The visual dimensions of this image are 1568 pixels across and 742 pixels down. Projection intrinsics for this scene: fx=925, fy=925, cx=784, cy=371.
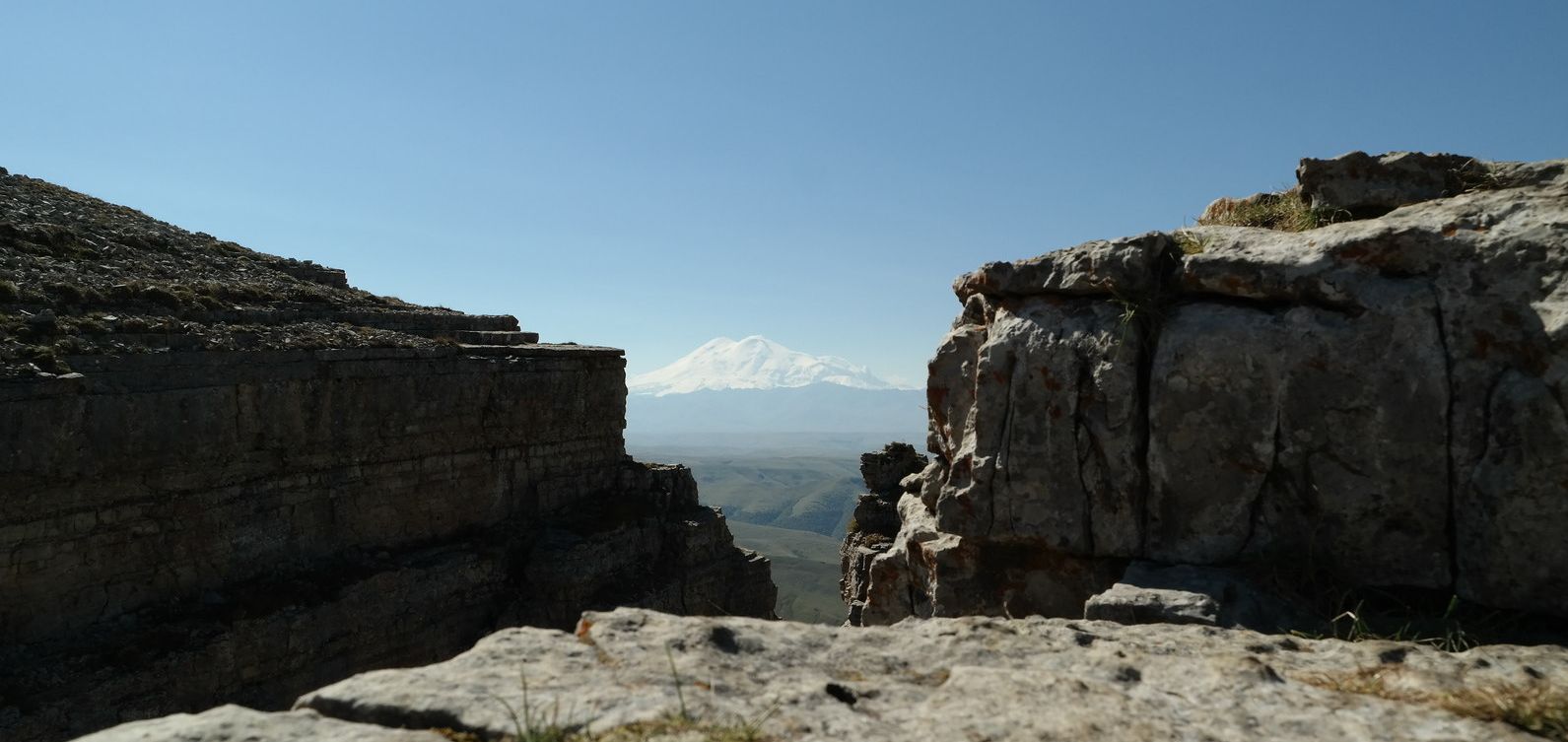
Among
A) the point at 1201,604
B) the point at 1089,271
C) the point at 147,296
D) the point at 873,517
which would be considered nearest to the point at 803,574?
the point at 873,517

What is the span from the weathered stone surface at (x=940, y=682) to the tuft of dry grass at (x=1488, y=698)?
0.15 feet

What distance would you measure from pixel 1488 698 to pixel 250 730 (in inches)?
183

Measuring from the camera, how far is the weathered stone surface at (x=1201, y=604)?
5129 millimetres

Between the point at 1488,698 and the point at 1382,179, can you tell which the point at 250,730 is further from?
the point at 1382,179

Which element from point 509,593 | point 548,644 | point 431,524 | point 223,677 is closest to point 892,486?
point 509,593

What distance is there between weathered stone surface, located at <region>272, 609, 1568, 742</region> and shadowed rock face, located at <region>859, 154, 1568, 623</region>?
1.09 meters

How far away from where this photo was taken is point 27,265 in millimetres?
17078

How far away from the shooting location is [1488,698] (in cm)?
364

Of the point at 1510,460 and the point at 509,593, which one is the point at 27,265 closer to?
the point at 509,593

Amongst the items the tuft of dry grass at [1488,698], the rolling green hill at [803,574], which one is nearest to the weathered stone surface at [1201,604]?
the tuft of dry grass at [1488,698]

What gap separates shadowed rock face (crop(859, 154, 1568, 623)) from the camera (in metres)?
5.05

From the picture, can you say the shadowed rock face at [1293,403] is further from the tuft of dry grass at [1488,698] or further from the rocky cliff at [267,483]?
the rocky cliff at [267,483]

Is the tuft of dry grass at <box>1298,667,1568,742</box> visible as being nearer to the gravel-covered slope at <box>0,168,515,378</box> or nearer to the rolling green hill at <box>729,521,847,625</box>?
the gravel-covered slope at <box>0,168,515,378</box>

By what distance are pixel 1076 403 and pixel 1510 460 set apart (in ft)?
7.69
